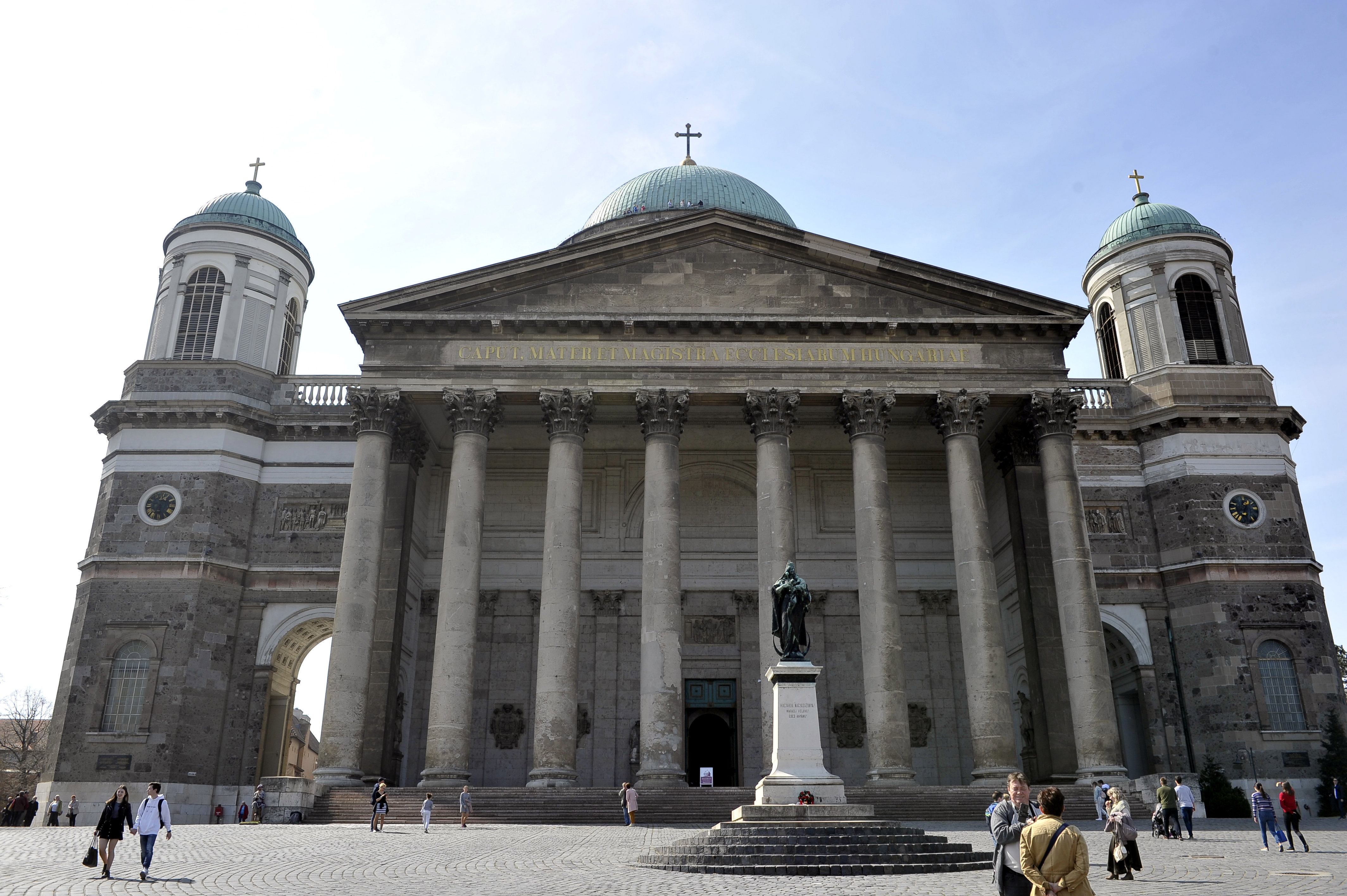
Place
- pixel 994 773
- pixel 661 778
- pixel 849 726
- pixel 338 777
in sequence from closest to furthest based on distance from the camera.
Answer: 1. pixel 661 778
2. pixel 338 777
3. pixel 994 773
4. pixel 849 726

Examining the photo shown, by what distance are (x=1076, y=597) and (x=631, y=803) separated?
506 inches

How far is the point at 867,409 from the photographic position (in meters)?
28.4

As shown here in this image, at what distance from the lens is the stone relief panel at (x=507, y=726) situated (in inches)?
1254

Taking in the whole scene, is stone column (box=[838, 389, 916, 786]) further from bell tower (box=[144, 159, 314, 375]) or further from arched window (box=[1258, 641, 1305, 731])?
bell tower (box=[144, 159, 314, 375])

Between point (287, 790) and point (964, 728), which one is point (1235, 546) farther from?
point (287, 790)

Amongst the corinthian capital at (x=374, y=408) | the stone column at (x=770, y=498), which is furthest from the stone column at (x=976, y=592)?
the corinthian capital at (x=374, y=408)

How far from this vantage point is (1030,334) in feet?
96.0

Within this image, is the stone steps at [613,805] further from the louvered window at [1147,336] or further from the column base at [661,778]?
the louvered window at [1147,336]

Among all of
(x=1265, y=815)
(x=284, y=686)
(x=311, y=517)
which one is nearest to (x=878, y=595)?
(x=1265, y=815)

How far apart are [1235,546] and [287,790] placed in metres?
28.6

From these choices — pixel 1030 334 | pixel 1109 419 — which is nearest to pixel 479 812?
pixel 1030 334

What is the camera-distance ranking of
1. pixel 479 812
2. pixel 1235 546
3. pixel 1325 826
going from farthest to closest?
pixel 1235 546, pixel 1325 826, pixel 479 812

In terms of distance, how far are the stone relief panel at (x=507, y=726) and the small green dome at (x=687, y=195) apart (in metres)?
21.7

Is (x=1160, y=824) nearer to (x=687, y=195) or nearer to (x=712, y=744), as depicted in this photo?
(x=712, y=744)
